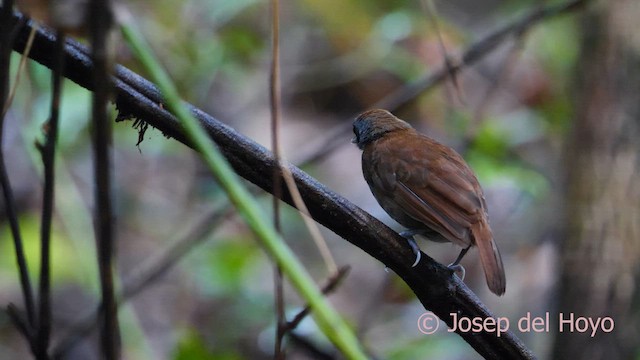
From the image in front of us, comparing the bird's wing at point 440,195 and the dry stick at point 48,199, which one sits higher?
the bird's wing at point 440,195

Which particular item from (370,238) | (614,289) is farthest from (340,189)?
(370,238)

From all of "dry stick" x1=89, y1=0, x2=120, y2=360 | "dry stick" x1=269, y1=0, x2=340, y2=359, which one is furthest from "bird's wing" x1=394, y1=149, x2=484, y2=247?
"dry stick" x1=89, y1=0, x2=120, y2=360

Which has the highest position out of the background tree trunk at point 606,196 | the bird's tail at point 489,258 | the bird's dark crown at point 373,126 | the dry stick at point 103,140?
the background tree trunk at point 606,196

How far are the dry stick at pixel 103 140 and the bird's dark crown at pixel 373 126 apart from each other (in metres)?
2.09

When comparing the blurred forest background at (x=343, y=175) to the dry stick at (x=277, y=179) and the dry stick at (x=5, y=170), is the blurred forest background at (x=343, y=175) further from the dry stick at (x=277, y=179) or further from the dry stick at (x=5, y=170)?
the dry stick at (x=5, y=170)

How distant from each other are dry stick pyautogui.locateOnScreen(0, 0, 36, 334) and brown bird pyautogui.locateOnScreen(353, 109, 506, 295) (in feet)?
4.13

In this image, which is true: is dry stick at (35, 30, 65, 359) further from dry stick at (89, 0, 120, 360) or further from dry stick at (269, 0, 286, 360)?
dry stick at (269, 0, 286, 360)

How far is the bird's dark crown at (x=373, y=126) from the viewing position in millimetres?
2979

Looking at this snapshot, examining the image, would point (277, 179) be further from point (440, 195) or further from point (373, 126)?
point (373, 126)

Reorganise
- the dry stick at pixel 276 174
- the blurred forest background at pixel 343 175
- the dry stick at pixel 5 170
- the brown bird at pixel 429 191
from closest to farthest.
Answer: the dry stick at pixel 5 170, the dry stick at pixel 276 174, the brown bird at pixel 429 191, the blurred forest background at pixel 343 175

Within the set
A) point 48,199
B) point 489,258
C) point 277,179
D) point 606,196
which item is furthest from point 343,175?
point 48,199

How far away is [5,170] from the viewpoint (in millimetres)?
1367

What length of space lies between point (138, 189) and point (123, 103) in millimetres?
4448

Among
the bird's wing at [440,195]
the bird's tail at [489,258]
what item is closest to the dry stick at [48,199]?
the bird's tail at [489,258]
